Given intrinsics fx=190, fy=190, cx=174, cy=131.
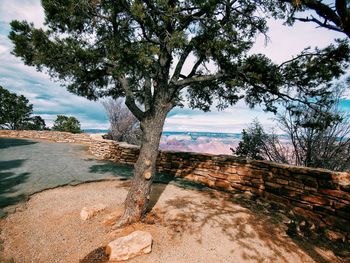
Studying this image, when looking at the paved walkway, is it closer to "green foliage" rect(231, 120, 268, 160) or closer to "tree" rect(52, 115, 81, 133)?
"green foliage" rect(231, 120, 268, 160)

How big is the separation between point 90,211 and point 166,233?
176 cm

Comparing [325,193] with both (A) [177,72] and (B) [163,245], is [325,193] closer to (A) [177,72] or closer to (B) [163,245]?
(B) [163,245]

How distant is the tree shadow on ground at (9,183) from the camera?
14.6 feet

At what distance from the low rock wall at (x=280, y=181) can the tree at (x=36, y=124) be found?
24.5 m

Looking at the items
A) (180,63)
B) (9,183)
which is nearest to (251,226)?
(180,63)

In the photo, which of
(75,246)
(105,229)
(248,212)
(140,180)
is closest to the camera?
(75,246)

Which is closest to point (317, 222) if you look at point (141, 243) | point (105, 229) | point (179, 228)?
point (179, 228)

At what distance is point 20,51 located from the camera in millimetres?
3977

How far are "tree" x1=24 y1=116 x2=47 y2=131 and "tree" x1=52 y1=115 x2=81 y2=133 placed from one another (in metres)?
4.53

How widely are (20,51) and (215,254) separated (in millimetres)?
5418

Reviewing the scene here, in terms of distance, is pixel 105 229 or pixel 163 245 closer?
pixel 163 245

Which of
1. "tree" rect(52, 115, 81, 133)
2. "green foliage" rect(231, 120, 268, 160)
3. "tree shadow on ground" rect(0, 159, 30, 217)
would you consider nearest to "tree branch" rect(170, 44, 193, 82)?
"tree shadow on ground" rect(0, 159, 30, 217)

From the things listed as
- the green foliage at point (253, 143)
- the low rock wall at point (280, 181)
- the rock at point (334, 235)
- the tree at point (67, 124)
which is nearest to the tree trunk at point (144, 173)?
the low rock wall at point (280, 181)

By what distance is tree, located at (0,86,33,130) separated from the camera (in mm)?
22156
